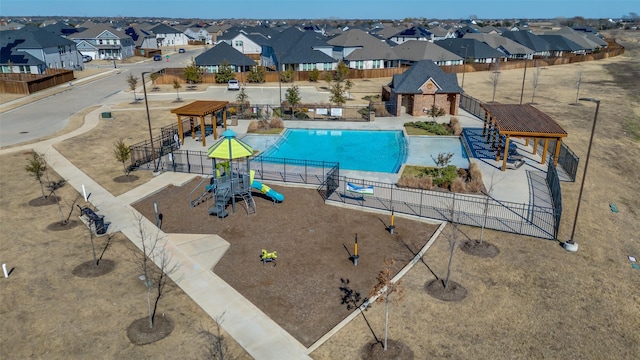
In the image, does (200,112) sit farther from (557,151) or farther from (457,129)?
(557,151)

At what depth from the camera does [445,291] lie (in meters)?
18.2

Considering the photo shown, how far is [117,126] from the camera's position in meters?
45.5

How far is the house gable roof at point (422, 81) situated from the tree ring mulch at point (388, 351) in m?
36.3

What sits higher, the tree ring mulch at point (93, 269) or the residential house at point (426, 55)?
the residential house at point (426, 55)

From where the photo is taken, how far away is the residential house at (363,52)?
269 ft

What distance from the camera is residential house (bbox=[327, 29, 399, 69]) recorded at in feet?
269

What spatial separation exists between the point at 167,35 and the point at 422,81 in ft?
412

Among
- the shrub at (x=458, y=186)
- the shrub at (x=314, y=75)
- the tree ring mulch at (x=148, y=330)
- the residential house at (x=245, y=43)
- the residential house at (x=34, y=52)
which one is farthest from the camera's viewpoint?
the residential house at (x=245, y=43)

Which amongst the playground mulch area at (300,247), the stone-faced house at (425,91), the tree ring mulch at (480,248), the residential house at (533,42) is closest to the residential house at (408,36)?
the residential house at (533,42)

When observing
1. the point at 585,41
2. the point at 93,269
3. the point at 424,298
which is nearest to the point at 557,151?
the point at 424,298

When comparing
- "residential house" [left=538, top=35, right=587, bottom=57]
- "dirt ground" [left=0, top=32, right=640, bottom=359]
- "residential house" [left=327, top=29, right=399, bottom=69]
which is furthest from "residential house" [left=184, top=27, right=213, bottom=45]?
"dirt ground" [left=0, top=32, right=640, bottom=359]

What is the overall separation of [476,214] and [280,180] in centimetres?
1281

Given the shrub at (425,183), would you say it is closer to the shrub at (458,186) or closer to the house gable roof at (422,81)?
the shrub at (458,186)

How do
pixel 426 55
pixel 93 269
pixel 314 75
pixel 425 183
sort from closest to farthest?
1. pixel 93 269
2. pixel 425 183
3. pixel 314 75
4. pixel 426 55
